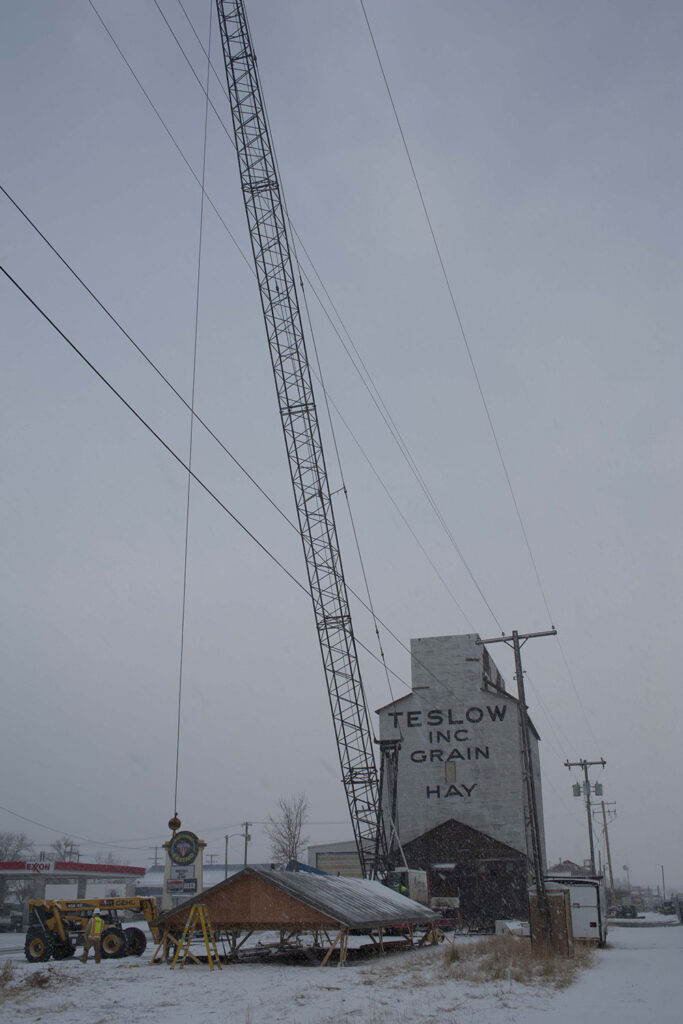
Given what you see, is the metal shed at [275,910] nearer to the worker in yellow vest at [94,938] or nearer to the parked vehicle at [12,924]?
the worker in yellow vest at [94,938]

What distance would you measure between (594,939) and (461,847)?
27577 mm

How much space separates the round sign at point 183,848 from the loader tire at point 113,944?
543cm

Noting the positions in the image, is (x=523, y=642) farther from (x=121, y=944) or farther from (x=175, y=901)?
(x=175, y=901)

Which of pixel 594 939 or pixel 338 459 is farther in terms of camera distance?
pixel 338 459

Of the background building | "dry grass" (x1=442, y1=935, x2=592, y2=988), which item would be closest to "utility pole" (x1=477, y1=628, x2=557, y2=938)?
"dry grass" (x1=442, y1=935, x2=592, y2=988)

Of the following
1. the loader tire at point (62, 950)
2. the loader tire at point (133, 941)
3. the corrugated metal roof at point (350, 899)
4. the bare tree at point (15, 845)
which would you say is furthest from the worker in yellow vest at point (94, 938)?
the bare tree at point (15, 845)

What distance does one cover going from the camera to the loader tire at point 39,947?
2770cm

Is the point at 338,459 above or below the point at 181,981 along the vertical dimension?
above

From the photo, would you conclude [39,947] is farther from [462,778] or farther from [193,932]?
[462,778]

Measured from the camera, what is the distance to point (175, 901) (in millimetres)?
44719

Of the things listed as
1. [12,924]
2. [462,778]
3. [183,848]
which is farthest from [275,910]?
[12,924]

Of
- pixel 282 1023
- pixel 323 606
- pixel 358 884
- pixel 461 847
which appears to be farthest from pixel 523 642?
pixel 461 847

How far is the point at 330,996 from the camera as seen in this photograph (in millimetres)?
17906

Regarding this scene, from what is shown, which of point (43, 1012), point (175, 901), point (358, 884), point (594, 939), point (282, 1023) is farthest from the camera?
point (175, 901)
